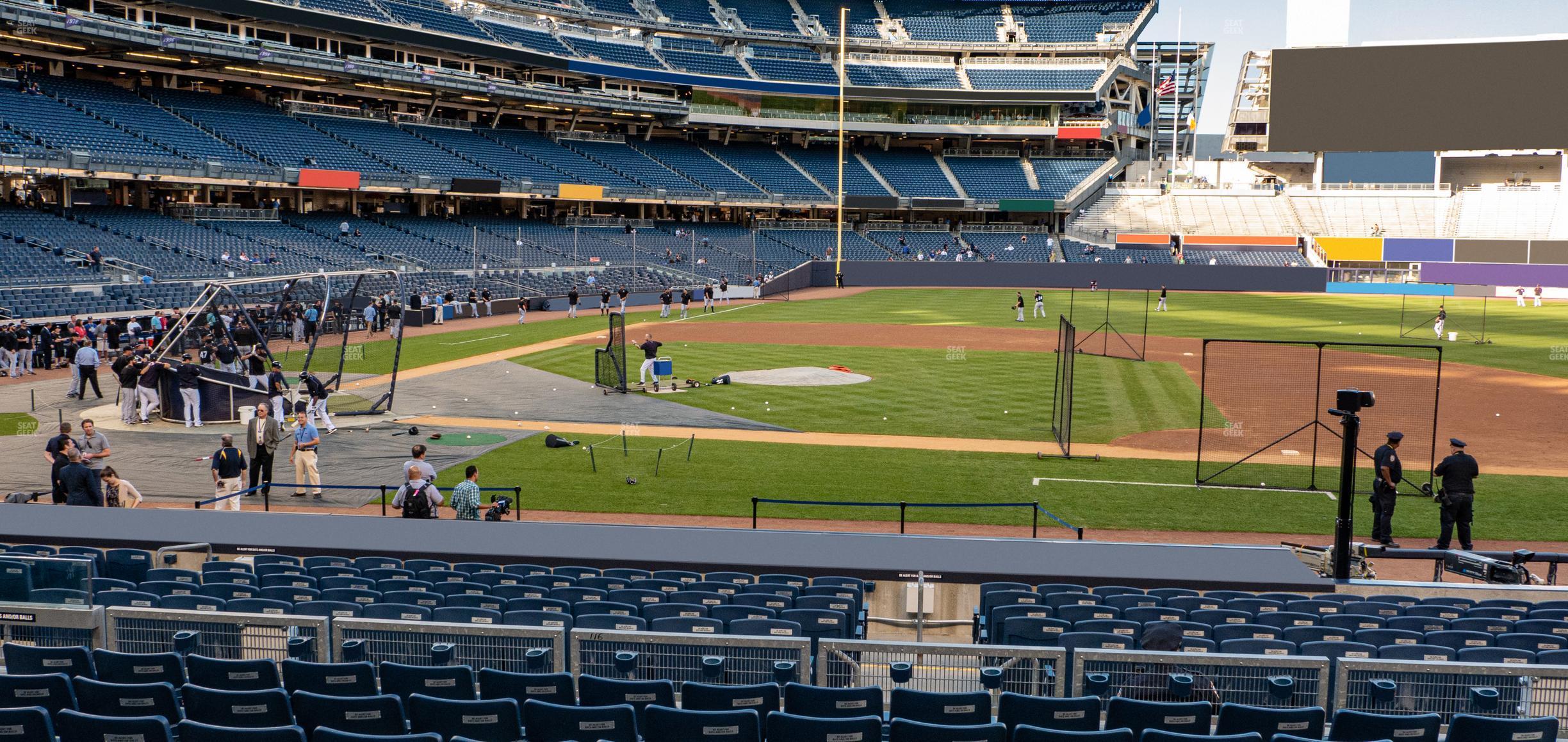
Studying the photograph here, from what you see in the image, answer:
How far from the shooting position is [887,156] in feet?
308

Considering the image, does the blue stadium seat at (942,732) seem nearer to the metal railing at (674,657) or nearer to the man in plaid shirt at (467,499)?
the metal railing at (674,657)

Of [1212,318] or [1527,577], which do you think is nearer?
[1527,577]

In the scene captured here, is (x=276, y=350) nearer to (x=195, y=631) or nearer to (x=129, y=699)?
(x=195, y=631)

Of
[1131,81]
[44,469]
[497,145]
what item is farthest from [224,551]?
[1131,81]

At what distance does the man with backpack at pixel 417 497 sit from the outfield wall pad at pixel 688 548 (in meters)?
1.16

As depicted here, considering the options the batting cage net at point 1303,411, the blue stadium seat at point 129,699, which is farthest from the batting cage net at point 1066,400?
the blue stadium seat at point 129,699

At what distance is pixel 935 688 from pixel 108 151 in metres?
55.2

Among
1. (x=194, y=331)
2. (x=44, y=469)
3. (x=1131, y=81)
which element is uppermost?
(x=1131, y=81)

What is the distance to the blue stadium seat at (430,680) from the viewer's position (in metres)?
6.87

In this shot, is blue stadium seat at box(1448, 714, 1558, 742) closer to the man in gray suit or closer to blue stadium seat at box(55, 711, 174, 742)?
blue stadium seat at box(55, 711, 174, 742)

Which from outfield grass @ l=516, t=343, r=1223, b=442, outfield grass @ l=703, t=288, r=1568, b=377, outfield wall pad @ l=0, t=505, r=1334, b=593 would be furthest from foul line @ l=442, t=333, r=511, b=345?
outfield wall pad @ l=0, t=505, r=1334, b=593

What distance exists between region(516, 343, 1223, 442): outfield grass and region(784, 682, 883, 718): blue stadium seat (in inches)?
736

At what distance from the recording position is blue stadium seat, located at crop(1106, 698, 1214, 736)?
6.42 meters

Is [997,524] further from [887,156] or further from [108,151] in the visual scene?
[887,156]
